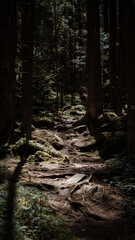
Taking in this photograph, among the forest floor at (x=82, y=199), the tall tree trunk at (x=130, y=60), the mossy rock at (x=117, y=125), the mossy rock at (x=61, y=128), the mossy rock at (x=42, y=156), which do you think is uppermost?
the tall tree trunk at (x=130, y=60)

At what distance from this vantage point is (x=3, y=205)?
333cm

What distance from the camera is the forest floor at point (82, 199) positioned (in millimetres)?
3676

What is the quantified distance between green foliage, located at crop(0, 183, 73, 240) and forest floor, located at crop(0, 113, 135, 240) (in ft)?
1.39

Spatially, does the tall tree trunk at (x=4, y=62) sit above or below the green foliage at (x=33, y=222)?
above

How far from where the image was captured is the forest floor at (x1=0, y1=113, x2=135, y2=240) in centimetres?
368

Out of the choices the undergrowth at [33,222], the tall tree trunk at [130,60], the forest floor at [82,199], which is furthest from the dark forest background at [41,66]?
the undergrowth at [33,222]

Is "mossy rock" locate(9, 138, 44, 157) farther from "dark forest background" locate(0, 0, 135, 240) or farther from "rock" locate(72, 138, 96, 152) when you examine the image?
"rock" locate(72, 138, 96, 152)

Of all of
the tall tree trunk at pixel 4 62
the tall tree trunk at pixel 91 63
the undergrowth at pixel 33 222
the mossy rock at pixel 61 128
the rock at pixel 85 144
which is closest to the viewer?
the undergrowth at pixel 33 222

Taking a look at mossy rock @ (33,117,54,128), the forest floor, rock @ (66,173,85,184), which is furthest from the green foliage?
mossy rock @ (33,117,54,128)

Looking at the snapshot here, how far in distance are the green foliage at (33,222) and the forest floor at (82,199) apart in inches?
16.7

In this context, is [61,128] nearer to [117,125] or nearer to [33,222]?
[117,125]

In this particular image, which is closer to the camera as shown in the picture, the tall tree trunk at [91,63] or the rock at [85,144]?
the rock at [85,144]

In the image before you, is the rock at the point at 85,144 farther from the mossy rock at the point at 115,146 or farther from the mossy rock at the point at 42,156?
the mossy rock at the point at 42,156

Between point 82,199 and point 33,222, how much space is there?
2002 millimetres
